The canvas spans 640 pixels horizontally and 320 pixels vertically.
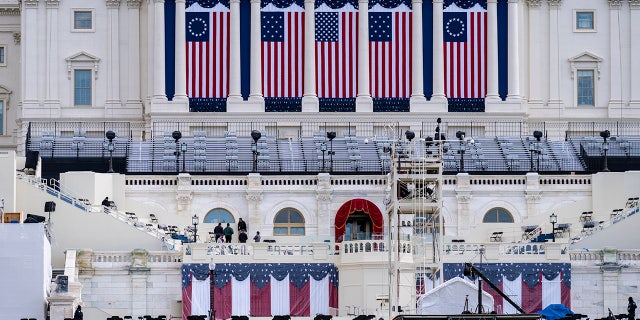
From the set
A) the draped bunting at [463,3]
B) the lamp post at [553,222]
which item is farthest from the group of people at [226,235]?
the draped bunting at [463,3]

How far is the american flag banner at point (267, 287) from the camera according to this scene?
117125 mm

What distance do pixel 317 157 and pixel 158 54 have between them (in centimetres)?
1803

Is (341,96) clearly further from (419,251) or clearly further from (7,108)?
(419,251)

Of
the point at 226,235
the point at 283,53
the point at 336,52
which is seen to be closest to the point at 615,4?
the point at 336,52

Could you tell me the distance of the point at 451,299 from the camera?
335ft

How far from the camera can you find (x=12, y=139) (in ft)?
539

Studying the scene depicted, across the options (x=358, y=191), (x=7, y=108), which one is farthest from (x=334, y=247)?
(x=7, y=108)

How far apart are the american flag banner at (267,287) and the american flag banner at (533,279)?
16.6 ft

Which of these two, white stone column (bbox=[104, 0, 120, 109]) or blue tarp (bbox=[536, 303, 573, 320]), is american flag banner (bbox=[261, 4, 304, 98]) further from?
blue tarp (bbox=[536, 303, 573, 320])

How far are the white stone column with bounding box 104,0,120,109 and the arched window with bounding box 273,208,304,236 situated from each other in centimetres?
2678

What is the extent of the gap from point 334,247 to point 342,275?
2343 mm

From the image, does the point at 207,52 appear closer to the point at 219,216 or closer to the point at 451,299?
the point at 219,216

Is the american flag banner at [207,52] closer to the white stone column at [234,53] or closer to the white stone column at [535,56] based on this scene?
the white stone column at [234,53]

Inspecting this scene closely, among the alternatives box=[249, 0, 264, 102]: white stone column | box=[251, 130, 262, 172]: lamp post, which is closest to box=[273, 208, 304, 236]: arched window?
box=[251, 130, 262, 172]: lamp post
